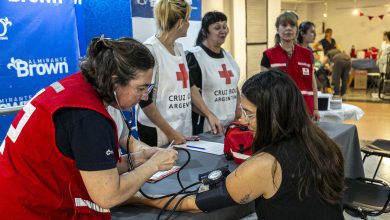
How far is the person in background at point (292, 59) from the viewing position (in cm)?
243

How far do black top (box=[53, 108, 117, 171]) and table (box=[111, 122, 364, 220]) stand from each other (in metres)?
0.31

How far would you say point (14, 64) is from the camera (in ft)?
6.95

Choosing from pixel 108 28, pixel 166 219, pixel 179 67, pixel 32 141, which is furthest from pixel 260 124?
pixel 108 28

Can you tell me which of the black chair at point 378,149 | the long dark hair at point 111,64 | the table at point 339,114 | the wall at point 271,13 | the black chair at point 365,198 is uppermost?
the wall at point 271,13

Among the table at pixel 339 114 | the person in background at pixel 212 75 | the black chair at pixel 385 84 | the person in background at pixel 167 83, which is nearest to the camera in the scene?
the person in background at pixel 167 83

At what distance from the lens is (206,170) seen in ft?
4.61

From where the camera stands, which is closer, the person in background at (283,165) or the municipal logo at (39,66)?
the person in background at (283,165)

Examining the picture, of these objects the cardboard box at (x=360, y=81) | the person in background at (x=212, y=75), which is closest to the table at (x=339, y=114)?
the person in background at (x=212, y=75)

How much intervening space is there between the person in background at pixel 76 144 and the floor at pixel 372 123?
653 mm

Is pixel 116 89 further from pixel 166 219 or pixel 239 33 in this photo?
pixel 239 33

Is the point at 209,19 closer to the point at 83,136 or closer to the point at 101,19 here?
the point at 101,19

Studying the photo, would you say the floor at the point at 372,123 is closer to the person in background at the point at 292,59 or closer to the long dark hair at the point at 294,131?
the long dark hair at the point at 294,131

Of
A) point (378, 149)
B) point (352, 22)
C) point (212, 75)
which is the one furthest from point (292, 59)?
point (352, 22)

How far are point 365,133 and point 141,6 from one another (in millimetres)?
3366
